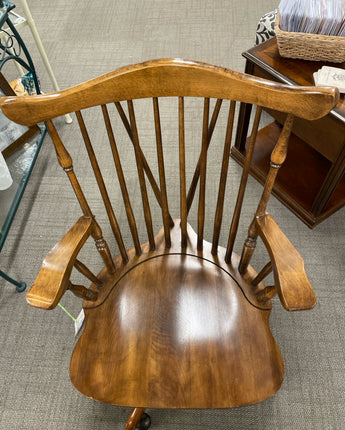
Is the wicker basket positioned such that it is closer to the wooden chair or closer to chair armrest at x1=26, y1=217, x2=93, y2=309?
the wooden chair

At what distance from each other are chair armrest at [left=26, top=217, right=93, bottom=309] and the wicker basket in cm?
97

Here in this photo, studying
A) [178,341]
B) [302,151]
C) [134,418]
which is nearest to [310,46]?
[302,151]

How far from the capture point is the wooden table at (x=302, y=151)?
1.26 m

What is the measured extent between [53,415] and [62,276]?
77cm

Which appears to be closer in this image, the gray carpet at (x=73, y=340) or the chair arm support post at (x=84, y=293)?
the chair arm support post at (x=84, y=293)

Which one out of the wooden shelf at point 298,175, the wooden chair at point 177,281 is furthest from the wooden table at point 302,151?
the wooden chair at point 177,281

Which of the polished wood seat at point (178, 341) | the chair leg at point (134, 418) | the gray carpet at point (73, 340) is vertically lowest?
the gray carpet at point (73, 340)

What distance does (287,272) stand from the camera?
0.75 meters

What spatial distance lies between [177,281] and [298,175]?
95cm

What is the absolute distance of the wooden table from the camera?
49.6 inches

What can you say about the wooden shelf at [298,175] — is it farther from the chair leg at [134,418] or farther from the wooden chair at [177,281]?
the chair leg at [134,418]

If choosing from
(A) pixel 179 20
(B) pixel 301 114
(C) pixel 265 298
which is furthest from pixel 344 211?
(A) pixel 179 20

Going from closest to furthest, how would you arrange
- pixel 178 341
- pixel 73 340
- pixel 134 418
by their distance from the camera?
pixel 178 341 < pixel 134 418 < pixel 73 340

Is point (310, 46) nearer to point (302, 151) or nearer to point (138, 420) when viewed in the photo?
point (302, 151)
